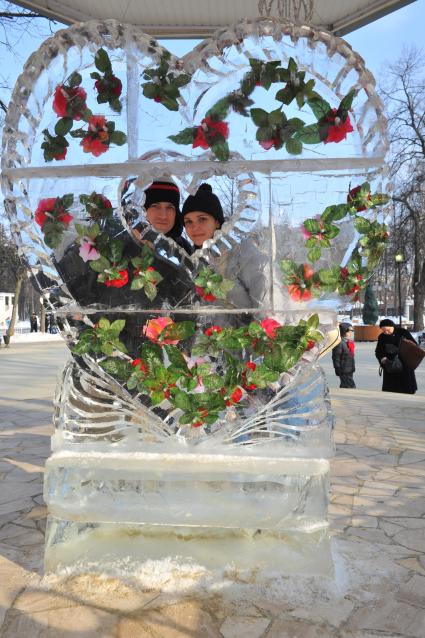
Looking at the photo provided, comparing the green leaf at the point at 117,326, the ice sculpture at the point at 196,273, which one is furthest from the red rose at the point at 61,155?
the green leaf at the point at 117,326

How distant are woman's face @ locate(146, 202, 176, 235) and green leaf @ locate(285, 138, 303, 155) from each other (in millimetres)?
540

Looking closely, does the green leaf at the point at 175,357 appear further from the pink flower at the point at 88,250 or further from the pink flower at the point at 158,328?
the pink flower at the point at 88,250

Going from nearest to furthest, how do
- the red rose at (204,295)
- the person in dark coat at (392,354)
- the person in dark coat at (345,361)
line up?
the red rose at (204,295), the person in dark coat at (392,354), the person in dark coat at (345,361)

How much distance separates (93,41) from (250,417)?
1.72 m

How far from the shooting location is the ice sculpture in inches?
90.4

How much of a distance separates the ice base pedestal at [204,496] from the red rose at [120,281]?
735mm

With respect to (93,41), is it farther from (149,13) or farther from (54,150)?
(149,13)

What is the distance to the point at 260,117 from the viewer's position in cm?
226

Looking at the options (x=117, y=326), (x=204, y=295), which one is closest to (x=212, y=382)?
(x=204, y=295)

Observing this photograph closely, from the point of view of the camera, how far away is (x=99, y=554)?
262 centimetres

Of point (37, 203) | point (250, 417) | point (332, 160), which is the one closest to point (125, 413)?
point (250, 417)

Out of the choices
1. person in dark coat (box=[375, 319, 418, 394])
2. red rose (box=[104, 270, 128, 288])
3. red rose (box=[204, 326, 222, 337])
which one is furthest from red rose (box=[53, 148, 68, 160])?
person in dark coat (box=[375, 319, 418, 394])

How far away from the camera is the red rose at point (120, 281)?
2.39 meters

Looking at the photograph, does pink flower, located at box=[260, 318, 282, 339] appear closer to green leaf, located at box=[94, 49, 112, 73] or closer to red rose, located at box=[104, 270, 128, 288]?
red rose, located at box=[104, 270, 128, 288]
